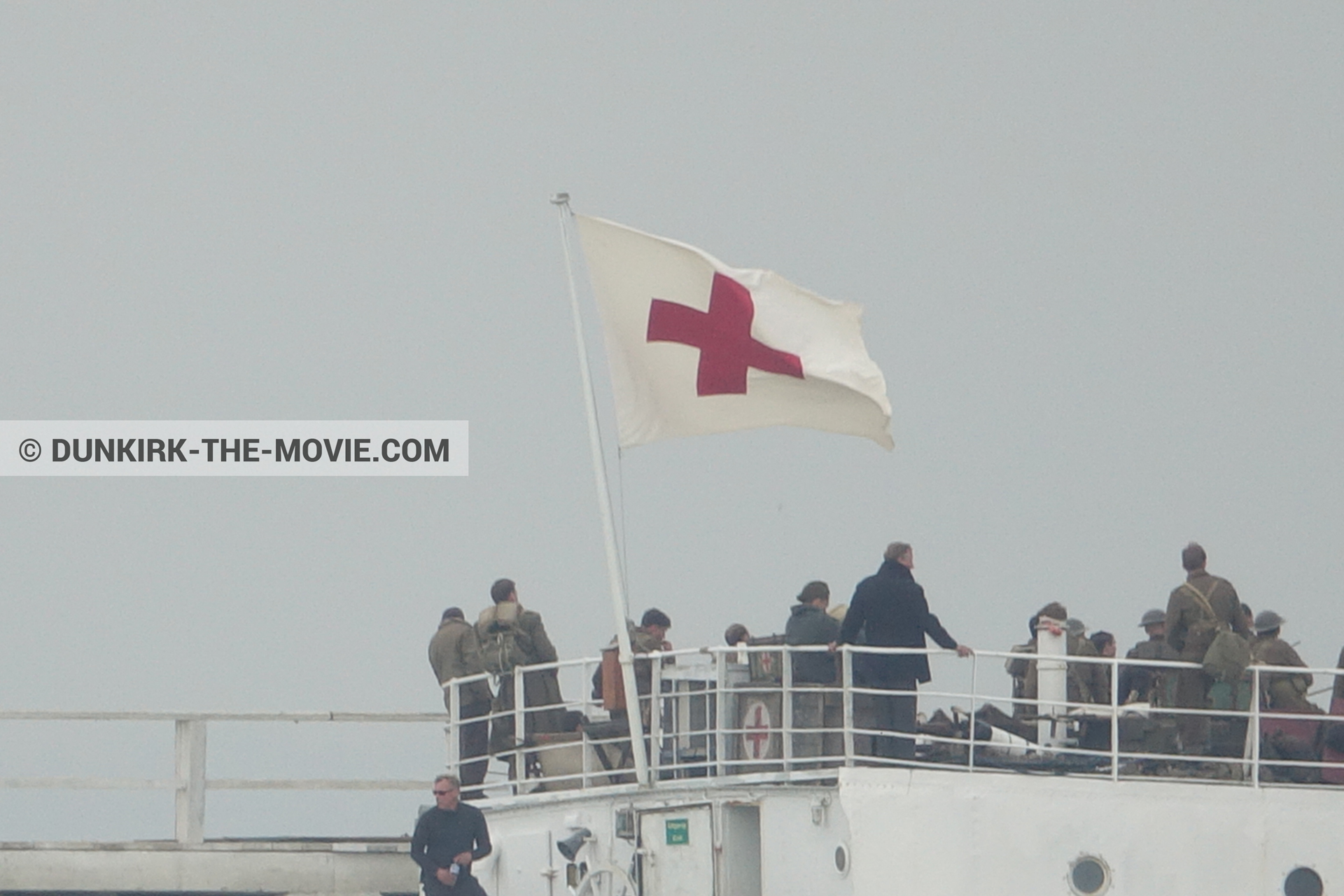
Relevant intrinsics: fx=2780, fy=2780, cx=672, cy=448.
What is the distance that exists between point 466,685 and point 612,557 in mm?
3006

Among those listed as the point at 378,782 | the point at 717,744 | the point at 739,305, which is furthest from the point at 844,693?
the point at 378,782

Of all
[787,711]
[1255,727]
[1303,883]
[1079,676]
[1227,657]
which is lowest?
[1303,883]

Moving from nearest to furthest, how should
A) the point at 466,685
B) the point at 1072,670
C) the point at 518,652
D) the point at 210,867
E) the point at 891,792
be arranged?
the point at 891,792
the point at 1072,670
the point at 518,652
the point at 466,685
the point at 210,867

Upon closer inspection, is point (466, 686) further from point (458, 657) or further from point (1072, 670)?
point (1072, 670)

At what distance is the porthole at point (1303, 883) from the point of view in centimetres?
2317

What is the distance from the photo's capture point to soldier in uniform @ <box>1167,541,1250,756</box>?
2384cm

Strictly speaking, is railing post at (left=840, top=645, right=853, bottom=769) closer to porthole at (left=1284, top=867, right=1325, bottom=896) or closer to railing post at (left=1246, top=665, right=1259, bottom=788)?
railing post at (left=1246, top=665, right=1259, bottom=788)

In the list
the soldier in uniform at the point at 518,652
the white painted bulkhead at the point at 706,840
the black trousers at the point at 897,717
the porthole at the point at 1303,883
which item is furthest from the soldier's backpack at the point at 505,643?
the porthole at the point at 1303,883

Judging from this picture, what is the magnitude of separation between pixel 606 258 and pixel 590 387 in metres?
1.19

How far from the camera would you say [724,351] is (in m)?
24.6

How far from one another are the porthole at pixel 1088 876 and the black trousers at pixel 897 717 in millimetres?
1658

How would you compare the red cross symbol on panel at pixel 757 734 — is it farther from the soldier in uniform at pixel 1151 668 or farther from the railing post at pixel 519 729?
the soldier in uniform at pixel 1151 668

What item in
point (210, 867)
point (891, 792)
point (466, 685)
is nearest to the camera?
point (891, 792)

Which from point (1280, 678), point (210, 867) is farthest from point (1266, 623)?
point (210, 867)
